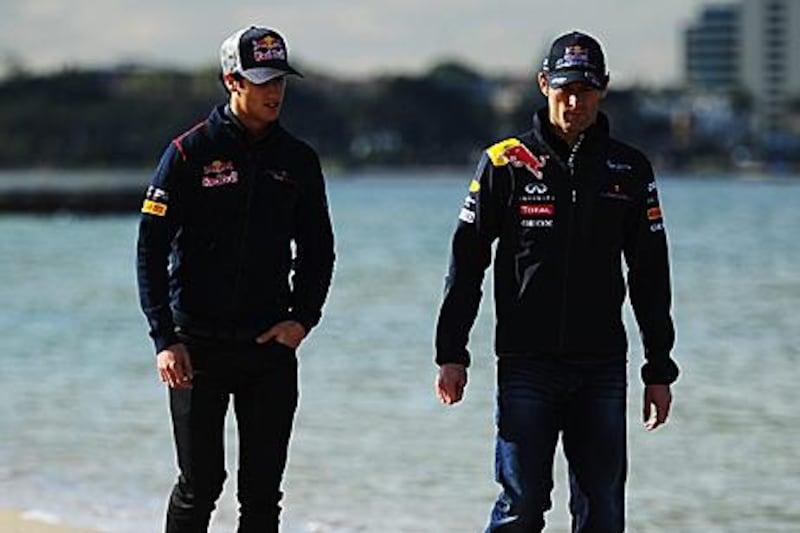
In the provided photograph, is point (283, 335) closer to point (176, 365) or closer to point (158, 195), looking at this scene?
point (176, 365)

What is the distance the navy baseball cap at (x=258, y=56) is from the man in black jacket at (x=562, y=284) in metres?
0.78

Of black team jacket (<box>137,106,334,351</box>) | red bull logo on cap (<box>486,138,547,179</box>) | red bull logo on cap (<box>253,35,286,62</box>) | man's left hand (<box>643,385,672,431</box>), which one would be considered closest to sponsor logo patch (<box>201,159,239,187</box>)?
black team jacket (<box>137,106,334,351</box>)

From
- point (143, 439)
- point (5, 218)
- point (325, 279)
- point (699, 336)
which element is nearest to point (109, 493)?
point (143, 439)

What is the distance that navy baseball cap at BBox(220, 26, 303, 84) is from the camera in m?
6.95

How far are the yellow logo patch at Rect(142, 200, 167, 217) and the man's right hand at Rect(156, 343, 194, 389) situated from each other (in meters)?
0.44

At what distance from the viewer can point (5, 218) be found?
87875 millimetres

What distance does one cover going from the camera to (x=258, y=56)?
696cm

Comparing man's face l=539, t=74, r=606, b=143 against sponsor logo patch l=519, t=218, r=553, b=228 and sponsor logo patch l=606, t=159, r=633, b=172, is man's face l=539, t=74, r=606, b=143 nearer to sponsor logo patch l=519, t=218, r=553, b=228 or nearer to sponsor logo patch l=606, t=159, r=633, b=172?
sponsor logo patch l=606, t=159, r=633, b=172

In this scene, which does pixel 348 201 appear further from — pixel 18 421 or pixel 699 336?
pixel 18 421

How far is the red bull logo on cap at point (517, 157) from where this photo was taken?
6.66 m

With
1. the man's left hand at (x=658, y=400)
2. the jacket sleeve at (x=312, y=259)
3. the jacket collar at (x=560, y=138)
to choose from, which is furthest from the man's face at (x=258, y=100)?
the man's left hand at (x=658, y=400)

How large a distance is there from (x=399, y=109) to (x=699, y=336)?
14731cm

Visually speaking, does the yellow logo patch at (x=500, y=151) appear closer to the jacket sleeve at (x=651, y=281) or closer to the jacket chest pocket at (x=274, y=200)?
the jacket sleeve at (x=651, y=281)

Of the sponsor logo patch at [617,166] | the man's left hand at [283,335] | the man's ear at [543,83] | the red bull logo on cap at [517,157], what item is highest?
the man's ear at [543,83]
